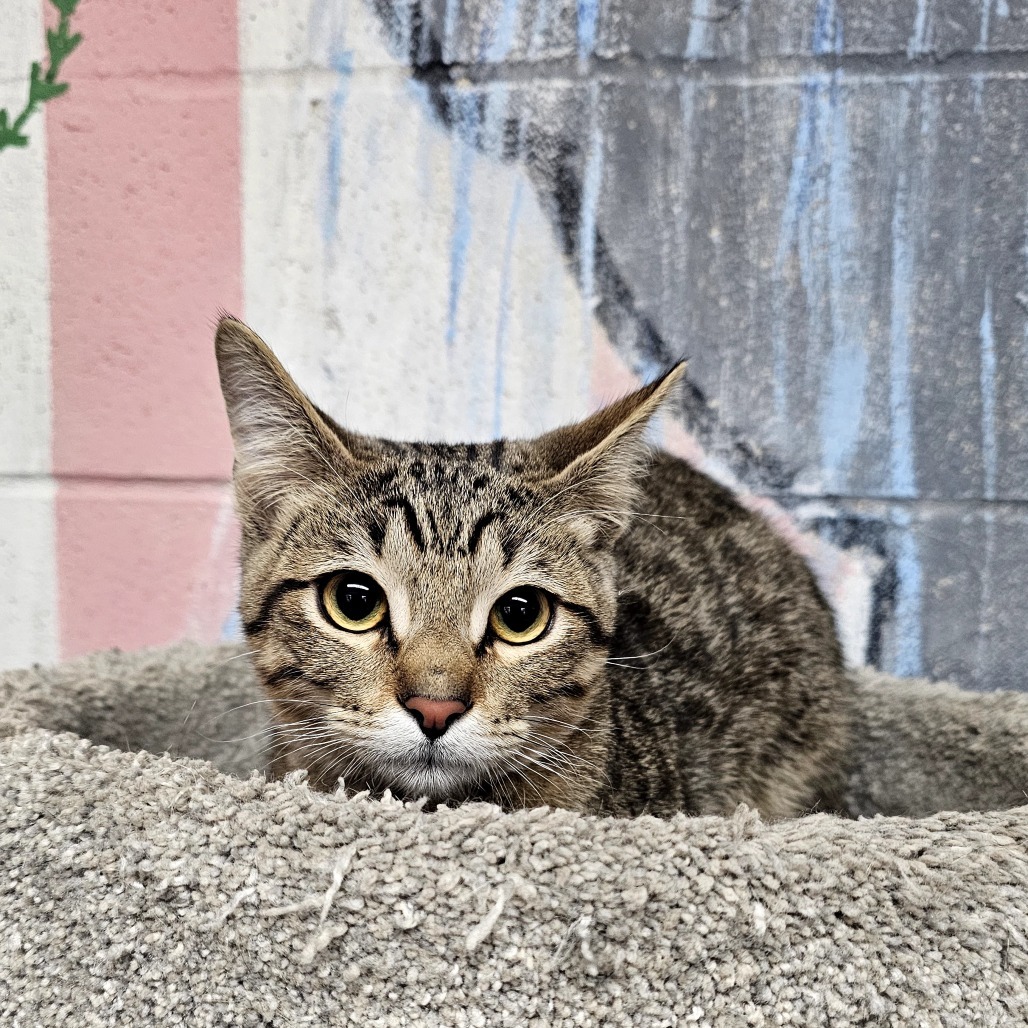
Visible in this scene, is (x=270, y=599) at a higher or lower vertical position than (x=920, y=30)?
lower

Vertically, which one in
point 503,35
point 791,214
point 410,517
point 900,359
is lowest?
point 410,517

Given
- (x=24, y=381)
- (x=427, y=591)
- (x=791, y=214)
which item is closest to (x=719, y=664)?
(x=427, y=591)

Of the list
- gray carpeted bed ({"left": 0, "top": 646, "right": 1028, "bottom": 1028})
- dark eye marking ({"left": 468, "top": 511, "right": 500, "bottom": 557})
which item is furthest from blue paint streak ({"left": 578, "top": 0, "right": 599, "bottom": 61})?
gray carpeted bed ({"left": 0, "top": 646, "right": 1028, "bottom": 1028})

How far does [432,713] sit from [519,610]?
0.70 feet

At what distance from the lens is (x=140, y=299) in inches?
83.0

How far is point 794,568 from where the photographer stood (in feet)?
5.81

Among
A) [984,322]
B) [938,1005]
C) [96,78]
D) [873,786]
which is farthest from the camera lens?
[96,78]

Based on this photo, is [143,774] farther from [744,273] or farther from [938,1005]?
[744,273]

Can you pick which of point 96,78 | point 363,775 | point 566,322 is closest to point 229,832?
point 363,775

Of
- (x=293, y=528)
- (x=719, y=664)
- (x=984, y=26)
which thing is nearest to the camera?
(x=293, y=528)

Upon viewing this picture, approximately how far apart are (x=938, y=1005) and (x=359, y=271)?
1.72m

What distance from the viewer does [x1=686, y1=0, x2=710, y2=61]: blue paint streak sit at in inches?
74.1

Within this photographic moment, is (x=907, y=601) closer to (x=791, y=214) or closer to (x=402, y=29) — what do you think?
(x=791, y=214)

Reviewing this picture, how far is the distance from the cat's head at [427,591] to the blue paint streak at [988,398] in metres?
1.02
